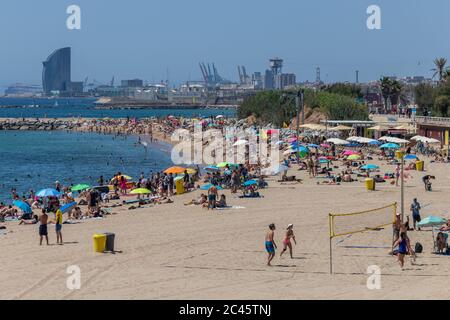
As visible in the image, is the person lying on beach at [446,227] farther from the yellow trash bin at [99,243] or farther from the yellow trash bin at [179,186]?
the yellow trash bin at [179,186]

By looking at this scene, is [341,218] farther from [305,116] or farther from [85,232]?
[305,116]

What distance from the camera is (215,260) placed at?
17953mm

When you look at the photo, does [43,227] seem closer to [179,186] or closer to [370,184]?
[179,186]

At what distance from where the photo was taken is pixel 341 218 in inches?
923

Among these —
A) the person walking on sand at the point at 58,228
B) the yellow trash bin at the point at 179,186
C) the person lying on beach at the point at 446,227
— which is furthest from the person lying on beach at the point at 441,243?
the yellow trash bin at the point at 179,186

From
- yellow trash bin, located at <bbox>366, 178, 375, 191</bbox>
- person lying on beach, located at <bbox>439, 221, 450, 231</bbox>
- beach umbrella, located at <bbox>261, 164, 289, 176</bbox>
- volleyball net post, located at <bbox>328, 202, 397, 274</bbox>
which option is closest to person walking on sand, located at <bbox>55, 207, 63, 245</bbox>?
volleyball net post, located at <bbox>328, 202, 397, 274</bbox>

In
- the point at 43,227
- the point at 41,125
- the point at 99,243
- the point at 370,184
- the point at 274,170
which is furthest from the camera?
the point at 41,125

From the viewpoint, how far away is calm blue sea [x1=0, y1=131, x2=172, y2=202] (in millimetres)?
48638

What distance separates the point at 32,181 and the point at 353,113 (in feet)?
101

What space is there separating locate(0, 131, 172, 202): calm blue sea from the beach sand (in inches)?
662

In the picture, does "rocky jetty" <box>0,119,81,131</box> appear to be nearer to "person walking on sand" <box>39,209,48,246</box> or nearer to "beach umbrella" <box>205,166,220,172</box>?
"beach umbrella" <box>205,166,220,172</box>

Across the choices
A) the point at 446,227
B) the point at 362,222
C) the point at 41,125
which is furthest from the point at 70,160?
the point at 41,125

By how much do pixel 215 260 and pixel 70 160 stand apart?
47247mm
